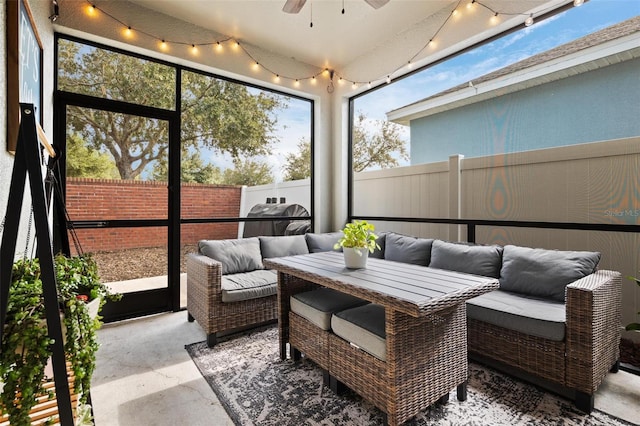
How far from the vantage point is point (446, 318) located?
1.77 metres

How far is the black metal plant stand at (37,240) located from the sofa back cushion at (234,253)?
2.13 metres

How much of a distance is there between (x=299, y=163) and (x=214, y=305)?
8.13ft

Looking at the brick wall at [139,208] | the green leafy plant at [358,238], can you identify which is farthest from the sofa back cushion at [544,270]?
the brick wall at [139,208]

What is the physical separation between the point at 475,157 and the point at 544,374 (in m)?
2.05

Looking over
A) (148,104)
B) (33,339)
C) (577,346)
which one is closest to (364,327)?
(577,346)

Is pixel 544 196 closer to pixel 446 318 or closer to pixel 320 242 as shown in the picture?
pixel 446 318

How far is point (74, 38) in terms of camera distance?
2.93m

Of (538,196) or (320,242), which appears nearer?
(538,196)

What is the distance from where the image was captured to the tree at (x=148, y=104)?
9.82 ft

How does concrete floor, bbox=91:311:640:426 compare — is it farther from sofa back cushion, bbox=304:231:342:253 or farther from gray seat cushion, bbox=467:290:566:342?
sofa back cushion, bbox=304:231:342:253

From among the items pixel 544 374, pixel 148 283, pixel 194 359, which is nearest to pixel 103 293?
pixel 194 359

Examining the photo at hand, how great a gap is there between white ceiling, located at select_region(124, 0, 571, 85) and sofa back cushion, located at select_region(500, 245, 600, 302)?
2037 millimetres

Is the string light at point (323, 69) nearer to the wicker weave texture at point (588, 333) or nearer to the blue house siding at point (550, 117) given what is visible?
the blue house siding at point (550, 117)

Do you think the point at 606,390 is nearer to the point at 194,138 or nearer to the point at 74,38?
the point at 194,138
